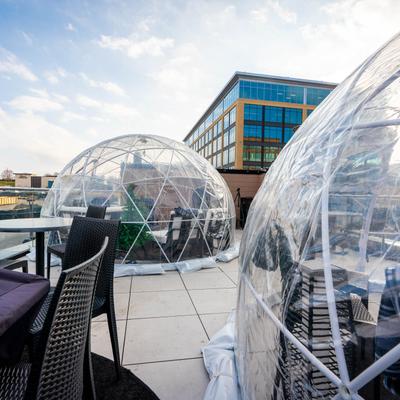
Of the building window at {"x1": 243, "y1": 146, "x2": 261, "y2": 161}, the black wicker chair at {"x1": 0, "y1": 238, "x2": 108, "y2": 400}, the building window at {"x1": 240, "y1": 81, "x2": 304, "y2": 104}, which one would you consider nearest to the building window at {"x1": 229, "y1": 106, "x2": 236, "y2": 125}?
the building window at {"x1": 240, "y1": 81, "x2": 304, "y2": 104}

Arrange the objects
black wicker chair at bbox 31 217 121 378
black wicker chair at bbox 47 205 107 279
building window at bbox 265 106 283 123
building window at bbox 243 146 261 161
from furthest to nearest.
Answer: building window at bbox 243 146 261 161
building window at bbox 265 106 283 123
black wicker chair at bbox 47 205 107 279
black wicker chair at bbox 31 217 121 378

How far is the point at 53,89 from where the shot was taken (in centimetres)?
650

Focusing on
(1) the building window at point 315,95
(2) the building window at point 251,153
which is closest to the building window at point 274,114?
(2) the building window at point 251,153

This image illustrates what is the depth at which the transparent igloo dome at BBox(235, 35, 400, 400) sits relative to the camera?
3.00 ft

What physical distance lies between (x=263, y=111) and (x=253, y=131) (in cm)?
348

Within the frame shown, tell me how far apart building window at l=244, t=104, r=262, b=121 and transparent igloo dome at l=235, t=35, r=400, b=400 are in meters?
38.3

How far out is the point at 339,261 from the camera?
1089 millimetres

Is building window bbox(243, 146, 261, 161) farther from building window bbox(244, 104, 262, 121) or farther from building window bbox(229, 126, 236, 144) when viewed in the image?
building window bbox(244, 104, 262, 121)

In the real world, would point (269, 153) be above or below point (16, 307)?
above

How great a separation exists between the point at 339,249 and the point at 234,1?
13.5 ft

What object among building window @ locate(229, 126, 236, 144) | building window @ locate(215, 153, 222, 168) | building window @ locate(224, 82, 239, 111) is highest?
building window @ locate(224, 82, 239, 111)

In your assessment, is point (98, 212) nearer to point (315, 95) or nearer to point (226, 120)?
point (226, 120)

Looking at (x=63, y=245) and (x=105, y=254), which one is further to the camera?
(x=63, y=245)

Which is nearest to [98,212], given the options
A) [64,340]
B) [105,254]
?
[105,254]
